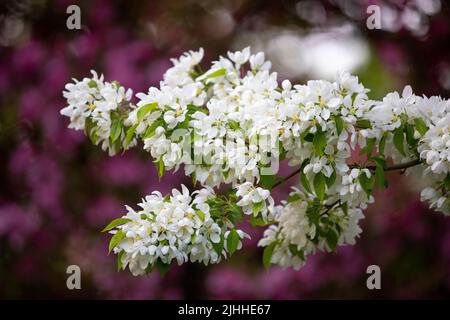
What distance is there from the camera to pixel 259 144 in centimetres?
139

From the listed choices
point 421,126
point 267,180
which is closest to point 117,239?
point 267,180

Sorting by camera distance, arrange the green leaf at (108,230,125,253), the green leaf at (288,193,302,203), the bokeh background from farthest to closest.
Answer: the bokeh background → the green leaf at (288,193,302,203) → the green leaf at (108,230,125,253)

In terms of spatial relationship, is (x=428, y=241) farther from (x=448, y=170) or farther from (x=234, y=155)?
(x=234, y=155)

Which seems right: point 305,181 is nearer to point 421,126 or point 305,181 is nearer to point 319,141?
point 319,141

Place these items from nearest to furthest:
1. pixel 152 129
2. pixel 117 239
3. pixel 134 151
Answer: pixel 117 239 → pixel 152 129 → pixel 134 151

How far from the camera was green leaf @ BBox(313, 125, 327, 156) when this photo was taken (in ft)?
4.41

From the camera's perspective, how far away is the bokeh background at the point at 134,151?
109 inches

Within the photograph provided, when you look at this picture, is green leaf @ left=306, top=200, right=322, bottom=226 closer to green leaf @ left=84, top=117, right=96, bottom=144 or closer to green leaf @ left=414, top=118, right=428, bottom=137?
green leaf @ left=414, top=118, right=428, bottom=137

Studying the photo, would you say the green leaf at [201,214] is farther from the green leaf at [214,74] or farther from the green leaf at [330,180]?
the green leaf at [214,74]

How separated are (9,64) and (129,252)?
1809 millimetres

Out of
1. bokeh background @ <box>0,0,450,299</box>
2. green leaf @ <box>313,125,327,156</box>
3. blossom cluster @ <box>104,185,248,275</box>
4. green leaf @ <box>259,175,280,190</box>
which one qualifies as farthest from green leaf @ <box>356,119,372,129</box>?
bokeh background @ <box>0,0,450,299</box>

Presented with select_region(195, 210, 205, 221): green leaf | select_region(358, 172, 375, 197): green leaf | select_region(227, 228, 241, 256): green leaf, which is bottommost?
select_region(227, 228, 241, 256): green leaf

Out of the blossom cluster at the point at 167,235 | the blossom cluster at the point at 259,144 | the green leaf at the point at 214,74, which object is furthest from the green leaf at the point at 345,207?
the green leaf at the point at 214,74

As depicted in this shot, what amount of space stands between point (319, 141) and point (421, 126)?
0.24 m
